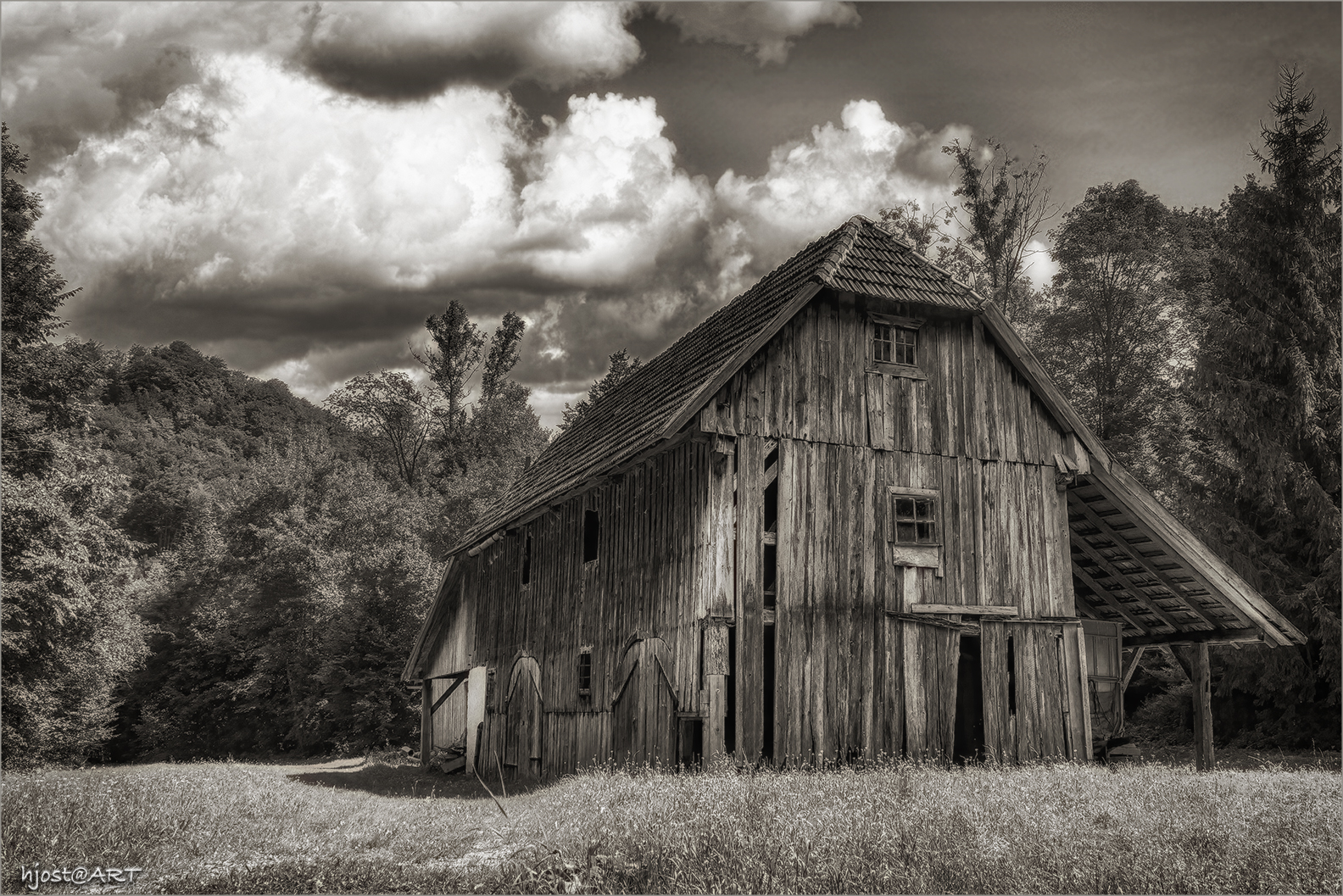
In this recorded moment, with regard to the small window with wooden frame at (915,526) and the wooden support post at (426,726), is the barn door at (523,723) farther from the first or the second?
the small window with wooden frame at (915,526)

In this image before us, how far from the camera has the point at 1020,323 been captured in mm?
37312

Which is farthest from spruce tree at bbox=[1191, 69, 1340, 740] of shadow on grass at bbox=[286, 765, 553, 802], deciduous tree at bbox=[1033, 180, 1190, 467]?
shadow on grass at bbox=[286, 765, 553, 802]

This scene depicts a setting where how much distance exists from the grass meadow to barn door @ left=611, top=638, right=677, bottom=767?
6.91ft

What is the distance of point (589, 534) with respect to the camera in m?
18.7

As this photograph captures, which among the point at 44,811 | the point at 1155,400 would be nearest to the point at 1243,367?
the point at 1155,400

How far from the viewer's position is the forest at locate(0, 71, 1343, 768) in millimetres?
23891

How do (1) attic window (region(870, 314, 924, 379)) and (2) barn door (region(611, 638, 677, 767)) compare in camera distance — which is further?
(1) attic window (region(870, 314, 924, 379))

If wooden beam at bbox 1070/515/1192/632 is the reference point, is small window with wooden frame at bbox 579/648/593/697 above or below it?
below

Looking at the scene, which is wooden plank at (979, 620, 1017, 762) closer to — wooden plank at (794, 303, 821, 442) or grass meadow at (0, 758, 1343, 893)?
grass meadow at (0, 758, 1343, 893)

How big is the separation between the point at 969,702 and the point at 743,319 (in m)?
8.37

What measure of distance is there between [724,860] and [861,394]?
8.85 m

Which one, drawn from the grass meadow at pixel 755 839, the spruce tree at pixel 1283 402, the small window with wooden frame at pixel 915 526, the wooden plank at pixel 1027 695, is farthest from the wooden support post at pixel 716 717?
the spruce tree at pixel 1283 402

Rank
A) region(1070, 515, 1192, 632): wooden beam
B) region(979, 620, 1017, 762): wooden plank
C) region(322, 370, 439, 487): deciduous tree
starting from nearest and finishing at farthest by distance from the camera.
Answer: region(979, 620, 1017, 762): wooden plank < region(1070, 515, 1192, 632): wooden beam < region(322, 370, 439, 487): deciduous tree

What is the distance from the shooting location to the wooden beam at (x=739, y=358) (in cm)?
1415
